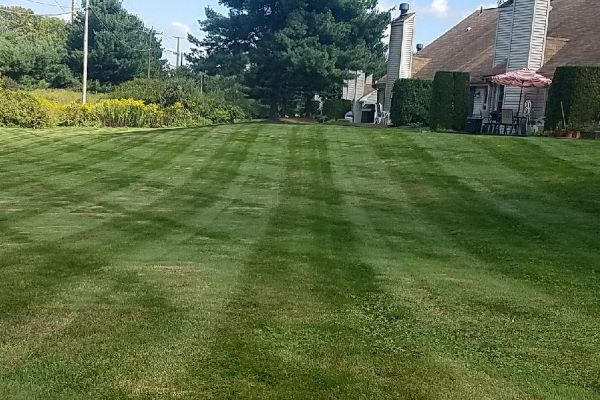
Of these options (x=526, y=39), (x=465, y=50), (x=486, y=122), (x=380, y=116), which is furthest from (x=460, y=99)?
(x=380, y=116)

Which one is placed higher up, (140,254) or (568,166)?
(568,166)

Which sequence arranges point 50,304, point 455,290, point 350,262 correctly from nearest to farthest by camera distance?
point 50,304 < point 455,290 < point 350,262

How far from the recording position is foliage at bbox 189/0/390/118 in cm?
3784

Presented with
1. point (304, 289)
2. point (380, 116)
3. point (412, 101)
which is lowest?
point (304, 289)

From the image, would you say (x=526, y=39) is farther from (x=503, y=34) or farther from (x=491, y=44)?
(x=491, y=44)

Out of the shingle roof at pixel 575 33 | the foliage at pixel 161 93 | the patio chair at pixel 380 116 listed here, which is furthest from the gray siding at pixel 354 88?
the shingle roof at pixel 575 33

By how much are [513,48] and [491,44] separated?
251 inches

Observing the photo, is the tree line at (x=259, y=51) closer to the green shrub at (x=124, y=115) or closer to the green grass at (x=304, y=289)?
the green shrub at (x=124, y=115)

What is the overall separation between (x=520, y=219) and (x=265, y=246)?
413cm

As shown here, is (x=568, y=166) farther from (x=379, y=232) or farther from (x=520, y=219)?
(x=379, y=232)

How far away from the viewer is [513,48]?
24266mm

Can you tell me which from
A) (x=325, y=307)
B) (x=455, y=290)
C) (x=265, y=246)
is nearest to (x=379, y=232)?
(x=265, y=246)

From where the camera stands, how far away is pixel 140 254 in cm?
623

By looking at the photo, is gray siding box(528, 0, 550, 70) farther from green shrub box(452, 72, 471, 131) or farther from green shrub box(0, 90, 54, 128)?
green shrub box(0, 90, 54, 128)
